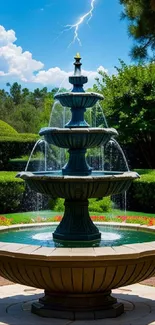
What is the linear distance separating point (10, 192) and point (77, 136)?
11523 mm

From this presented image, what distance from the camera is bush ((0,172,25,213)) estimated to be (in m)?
18.6

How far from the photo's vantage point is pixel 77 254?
6293mm

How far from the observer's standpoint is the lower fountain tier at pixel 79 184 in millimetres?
7051

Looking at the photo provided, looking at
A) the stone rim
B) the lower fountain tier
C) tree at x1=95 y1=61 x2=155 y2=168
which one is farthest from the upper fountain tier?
tree at x1=95 y1=61 x2=155 y2=168

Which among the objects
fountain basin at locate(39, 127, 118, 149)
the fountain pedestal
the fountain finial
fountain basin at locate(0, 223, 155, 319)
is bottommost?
fountain basin at locate(0, 223, 155, 319)

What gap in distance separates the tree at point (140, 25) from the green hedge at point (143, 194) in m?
3.87

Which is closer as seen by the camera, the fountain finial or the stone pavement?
the stone pavement

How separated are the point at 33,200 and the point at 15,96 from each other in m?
64.9

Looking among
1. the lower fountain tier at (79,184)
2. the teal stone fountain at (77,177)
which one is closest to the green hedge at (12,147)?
the teal stone fountain at (77,177)

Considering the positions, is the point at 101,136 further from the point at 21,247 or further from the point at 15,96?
the point at 15,96

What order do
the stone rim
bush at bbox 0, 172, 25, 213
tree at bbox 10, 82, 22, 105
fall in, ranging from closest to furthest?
the stone rim < bush at bbox 0, 172, 25, 213 < tree at bbox 10, 82, 22, 105

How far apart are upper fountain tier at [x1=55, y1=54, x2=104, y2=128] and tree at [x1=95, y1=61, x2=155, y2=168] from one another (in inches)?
626

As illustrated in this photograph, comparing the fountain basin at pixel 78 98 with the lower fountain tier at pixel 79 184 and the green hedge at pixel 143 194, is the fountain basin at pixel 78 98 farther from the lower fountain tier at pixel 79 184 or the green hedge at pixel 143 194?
the green hedge at pixel 143 194

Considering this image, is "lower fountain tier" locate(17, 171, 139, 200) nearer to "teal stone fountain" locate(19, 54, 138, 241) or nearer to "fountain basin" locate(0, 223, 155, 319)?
"teal stone fountain" locate(19, 54, 138, 241)
